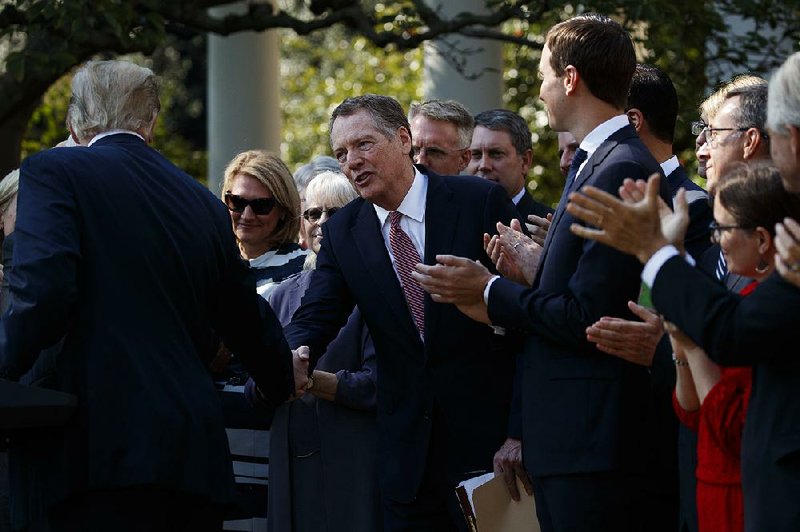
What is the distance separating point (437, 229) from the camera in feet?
17.3

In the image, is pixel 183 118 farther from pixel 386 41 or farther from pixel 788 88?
pixel 788 88

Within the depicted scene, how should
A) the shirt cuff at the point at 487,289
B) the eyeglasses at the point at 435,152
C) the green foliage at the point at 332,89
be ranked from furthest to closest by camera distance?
the green foliage at the point at 332,89 → the eyeglasses at the point at 435,152 → the shirt cuff at the point at 487,289

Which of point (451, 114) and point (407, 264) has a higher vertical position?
point (451, 114)

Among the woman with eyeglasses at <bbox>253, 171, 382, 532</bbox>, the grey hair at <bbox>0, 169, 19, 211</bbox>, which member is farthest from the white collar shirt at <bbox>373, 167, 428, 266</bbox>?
the grey hair at <bbox>0, 169, 19, 211</bbox>

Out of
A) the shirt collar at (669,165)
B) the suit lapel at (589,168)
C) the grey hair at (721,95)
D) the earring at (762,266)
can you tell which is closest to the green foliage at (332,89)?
the shirt collar at (669,165)

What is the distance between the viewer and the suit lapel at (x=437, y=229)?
5.16 m

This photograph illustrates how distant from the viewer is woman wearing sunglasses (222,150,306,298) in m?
6.32

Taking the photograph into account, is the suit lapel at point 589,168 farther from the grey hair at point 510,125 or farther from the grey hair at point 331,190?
the grey hair at point 510,125

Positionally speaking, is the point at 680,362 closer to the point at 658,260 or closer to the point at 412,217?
the point at 658,260

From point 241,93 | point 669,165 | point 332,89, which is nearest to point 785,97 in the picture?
point 669,165

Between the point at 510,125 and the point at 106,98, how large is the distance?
3.07m

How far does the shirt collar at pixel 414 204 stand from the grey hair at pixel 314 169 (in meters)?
1.60

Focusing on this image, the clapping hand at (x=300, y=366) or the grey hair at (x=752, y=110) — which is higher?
the grey hair at (x=752, y=110)

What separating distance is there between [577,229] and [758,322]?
51 cm
